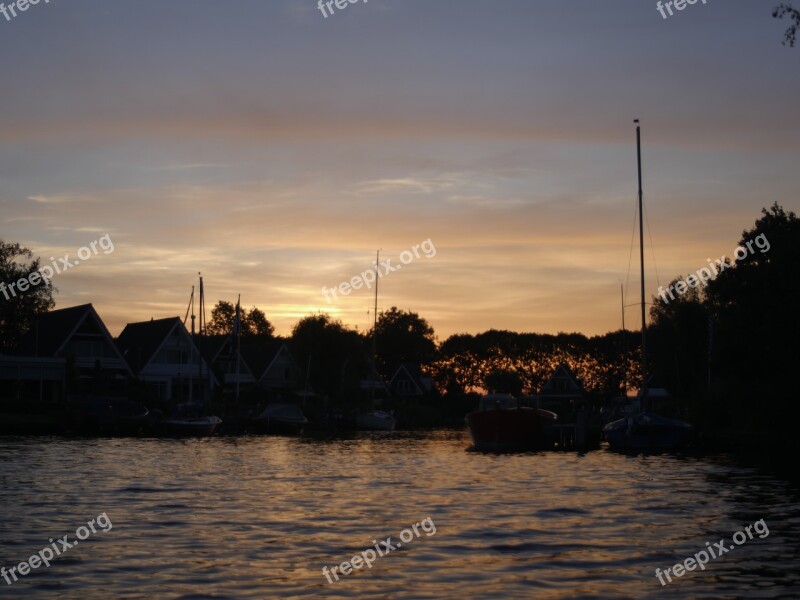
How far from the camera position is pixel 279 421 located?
82.8 metres

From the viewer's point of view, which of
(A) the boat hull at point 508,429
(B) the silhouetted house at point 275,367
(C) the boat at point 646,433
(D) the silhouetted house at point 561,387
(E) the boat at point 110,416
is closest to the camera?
(C) the boat at point 646,433

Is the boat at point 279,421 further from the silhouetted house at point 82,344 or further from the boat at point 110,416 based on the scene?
the silhouetted house at point 82,344

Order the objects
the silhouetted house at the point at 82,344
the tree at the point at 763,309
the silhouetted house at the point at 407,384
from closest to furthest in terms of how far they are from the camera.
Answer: the tree at the point at 763,309 < the silhouetted house at the point at 82,344 < the silhouetted house at the point at 407,384

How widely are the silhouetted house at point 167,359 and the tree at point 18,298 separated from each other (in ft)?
36.5

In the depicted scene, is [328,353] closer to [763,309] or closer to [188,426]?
[188,426]

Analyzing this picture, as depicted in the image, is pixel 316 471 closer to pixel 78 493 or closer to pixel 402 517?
pixel 78 493

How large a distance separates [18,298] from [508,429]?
5218 cm

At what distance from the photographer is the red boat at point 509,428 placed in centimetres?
6016

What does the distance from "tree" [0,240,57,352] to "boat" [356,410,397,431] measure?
31.8 meters

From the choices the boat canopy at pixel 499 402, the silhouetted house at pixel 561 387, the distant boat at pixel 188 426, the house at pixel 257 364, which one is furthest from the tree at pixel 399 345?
the boat canopy at pixel 499 402

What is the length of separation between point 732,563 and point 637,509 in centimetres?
855

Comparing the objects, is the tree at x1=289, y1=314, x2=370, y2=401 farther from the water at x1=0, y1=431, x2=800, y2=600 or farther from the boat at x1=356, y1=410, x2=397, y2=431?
the water at x1=0, y1=431, x2=800, y2=600

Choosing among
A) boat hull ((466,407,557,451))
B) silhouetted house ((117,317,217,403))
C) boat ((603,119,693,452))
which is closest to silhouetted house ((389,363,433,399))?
silhouetted house ((117,317,217,403))

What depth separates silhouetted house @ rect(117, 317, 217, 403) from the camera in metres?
99.9
